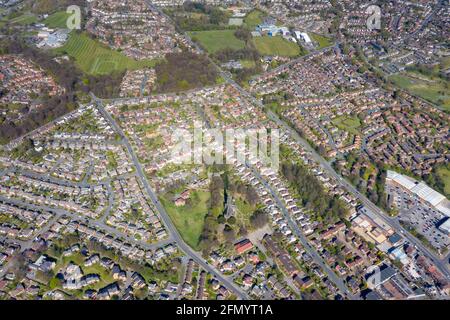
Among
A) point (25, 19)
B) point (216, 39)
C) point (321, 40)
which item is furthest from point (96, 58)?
point (321, 40)

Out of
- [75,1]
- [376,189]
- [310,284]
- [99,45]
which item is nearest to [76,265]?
[310,284]

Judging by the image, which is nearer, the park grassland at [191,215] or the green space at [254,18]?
the park grassland at [191,215]

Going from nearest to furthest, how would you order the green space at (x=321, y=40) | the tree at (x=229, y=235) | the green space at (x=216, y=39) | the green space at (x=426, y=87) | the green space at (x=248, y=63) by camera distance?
1. the tree at (x=229, y=235)
2. the green space at (x=426, y=87)
3. the green space at (x=248, y=63)
4. the green space at (x=216, y=39)
5. the green space at (x=321, y=40)

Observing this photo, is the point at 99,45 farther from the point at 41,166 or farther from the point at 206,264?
the point at 206,264

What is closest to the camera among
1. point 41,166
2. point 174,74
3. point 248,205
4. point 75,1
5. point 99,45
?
point 248,205

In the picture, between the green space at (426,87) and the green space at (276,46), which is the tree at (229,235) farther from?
the green space at (276,46)

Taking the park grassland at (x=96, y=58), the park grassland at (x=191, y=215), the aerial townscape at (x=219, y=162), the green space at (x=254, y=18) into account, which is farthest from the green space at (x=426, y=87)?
the park grassland at (x=96, y=58)

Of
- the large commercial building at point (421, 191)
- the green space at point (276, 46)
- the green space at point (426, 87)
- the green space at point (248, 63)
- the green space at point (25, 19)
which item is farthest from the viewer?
the green space at point (25, 19)
